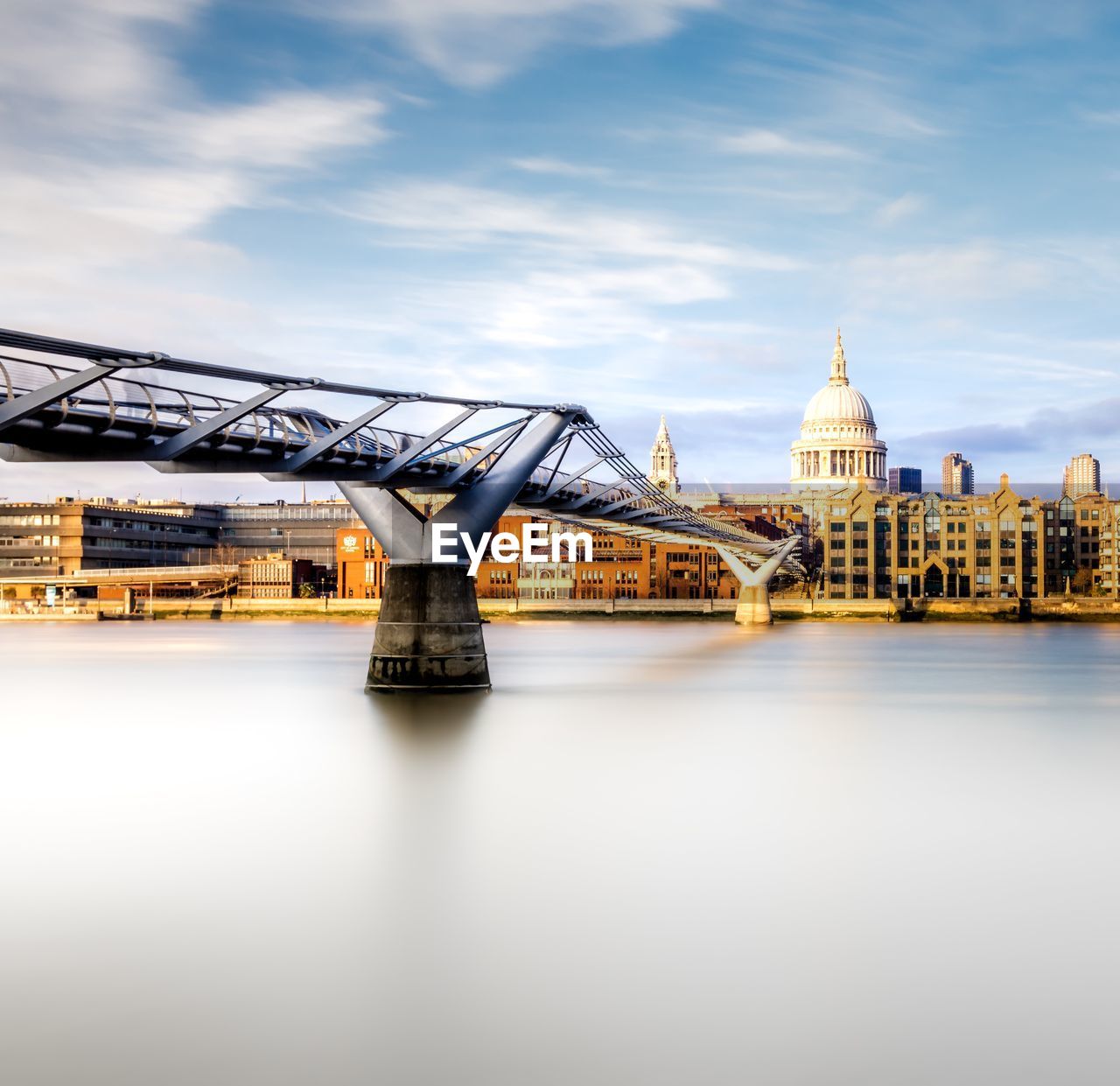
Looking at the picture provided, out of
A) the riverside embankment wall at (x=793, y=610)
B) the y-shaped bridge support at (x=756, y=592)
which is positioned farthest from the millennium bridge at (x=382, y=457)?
the riverside embankment wall at (x=793, y=610)

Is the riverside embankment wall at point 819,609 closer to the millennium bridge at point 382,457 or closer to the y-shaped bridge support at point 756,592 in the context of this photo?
the y-shaped bridge support at point 756,592

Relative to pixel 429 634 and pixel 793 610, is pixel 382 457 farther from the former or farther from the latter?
pixel 793 610

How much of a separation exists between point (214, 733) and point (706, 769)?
42.0ft

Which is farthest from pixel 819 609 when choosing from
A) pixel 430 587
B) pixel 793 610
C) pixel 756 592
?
pixel 430 587

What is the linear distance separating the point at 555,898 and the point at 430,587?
63.3ft

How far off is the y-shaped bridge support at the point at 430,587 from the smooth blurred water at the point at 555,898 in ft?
3.47

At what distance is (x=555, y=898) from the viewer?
15797 millimetres

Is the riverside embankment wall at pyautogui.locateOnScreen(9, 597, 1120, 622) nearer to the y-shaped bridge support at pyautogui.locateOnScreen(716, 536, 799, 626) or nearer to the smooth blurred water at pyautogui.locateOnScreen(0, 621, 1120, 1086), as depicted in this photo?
the y-shaped bridge support at pyautogui.locateOnScreen(716, 536, 799, 626)

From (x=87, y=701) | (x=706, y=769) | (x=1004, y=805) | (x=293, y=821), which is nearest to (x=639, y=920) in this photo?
(x=293, y=821)

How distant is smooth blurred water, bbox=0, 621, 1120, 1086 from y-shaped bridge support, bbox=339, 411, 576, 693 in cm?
106

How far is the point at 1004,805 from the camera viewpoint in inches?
899

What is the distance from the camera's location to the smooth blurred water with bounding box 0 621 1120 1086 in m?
10.7

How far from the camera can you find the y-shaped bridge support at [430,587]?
34656 mm

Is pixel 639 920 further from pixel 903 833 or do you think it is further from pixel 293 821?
pixel 293 821
